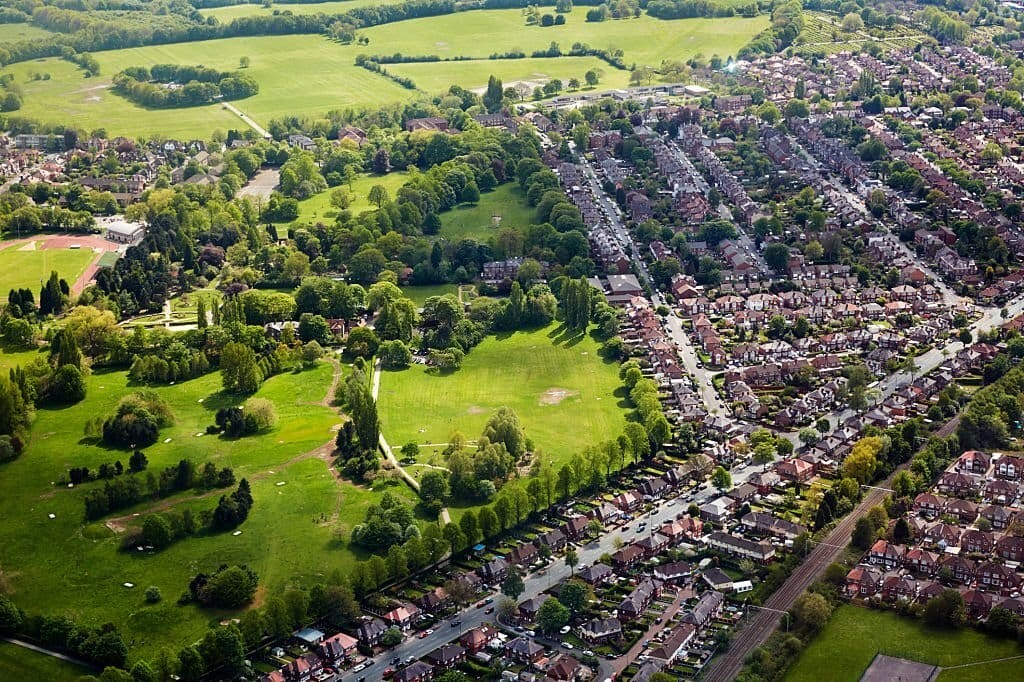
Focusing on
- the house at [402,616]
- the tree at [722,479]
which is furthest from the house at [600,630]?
the tree at [722,479]

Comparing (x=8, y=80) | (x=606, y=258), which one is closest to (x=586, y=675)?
(x=606, y=258)

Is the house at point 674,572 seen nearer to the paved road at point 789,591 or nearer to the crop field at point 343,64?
the paved road at point 789,591

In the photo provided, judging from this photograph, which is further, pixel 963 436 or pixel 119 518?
pixel 963 436

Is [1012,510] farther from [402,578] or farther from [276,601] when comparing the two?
[276,601]

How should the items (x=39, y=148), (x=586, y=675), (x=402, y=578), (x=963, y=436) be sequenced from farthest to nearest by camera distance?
(x=39, y=148), (x=963, y=436), (x=402, y=578), (x=586, y=675)

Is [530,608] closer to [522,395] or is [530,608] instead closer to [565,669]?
[565,669]

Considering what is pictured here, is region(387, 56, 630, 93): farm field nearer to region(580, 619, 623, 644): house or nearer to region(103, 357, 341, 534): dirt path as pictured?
region(103, 357, 341, 534): dirt path
